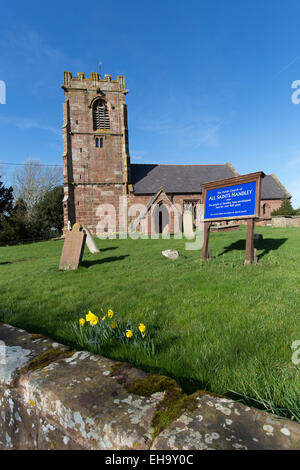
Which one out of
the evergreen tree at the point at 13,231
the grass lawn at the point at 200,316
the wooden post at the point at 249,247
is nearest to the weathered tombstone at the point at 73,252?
the grass lawn at the point at 200,316

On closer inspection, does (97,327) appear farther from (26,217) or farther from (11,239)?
(26,217)

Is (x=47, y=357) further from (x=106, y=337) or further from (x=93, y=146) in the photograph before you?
(x=93, y=146)

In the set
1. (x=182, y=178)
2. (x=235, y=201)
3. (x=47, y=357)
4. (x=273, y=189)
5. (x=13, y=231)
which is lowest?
(x=47, y=357)

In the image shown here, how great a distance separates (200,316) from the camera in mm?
3082

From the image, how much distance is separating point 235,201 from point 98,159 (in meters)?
23.1

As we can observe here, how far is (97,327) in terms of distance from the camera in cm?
239

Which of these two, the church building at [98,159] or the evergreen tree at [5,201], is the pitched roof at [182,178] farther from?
the evergreen tree at [5,201]

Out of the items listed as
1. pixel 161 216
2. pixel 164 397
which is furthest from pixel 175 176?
pixel 164 397

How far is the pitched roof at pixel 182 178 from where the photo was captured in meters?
31.0

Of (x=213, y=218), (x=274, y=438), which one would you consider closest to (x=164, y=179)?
(x=213, y=218)

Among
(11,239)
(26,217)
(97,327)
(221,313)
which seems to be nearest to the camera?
(97,327)

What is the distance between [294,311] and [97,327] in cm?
253

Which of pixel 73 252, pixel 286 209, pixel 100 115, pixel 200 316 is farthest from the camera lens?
pixel 286 209

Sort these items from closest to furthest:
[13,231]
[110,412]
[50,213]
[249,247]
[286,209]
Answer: [110,412]
[249,247]
[13,231]
[286,209]
[50,213]
